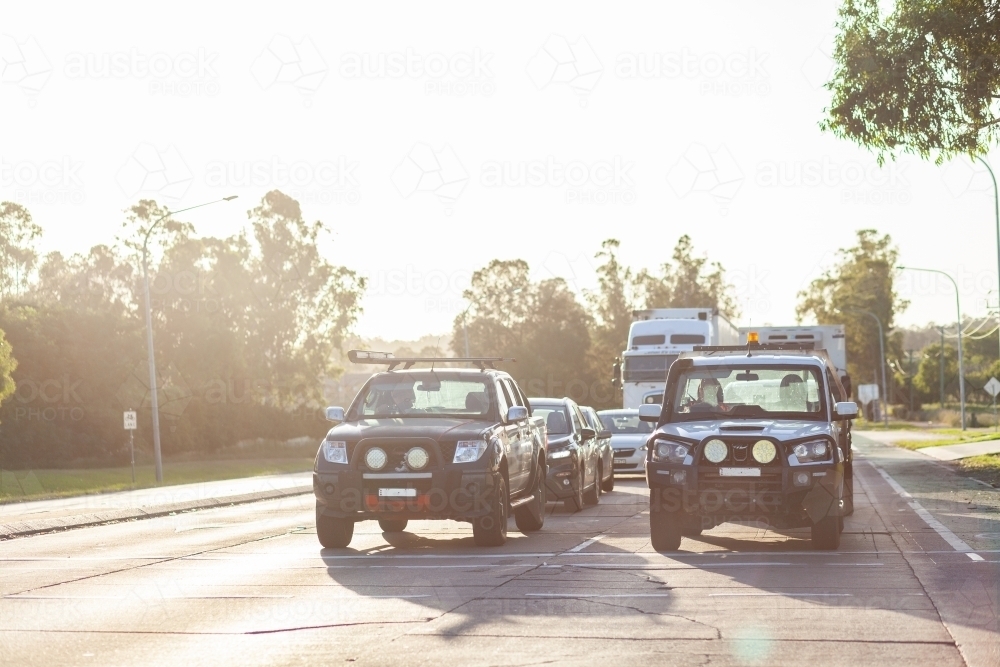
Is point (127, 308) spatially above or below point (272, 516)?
above

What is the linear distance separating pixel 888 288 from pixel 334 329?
169 feet

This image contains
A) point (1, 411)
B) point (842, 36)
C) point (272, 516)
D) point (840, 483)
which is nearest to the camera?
point (840, 483)

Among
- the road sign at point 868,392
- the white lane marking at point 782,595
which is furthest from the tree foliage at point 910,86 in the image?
the road sign at point 868,392

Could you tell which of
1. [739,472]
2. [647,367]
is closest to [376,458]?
[739,472]

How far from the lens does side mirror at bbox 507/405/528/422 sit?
1498 centimetres

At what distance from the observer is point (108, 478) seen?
154ft

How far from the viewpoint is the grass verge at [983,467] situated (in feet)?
86.5

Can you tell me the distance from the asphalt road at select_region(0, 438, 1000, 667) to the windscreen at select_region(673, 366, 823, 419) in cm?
144

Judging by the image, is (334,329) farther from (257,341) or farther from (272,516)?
(272,516)

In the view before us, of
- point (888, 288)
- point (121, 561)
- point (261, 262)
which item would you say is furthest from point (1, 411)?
point (888, 288)

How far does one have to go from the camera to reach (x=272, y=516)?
21.3m

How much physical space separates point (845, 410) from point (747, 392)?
3.63 ft

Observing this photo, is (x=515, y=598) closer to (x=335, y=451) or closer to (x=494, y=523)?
(x=494, y=523)

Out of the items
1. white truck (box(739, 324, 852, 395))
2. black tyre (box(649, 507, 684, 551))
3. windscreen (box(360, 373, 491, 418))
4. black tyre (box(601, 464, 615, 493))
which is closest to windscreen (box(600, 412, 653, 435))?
black tyre (box(601, 464, 615, 493))
